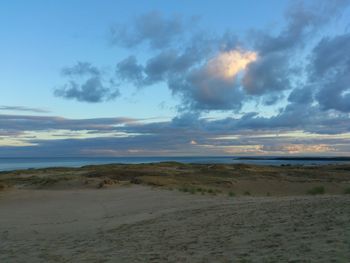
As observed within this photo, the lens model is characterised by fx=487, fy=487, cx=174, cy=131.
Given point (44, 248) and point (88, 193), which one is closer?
point (44, 248)

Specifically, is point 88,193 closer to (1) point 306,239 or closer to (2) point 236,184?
(2) point 236,184

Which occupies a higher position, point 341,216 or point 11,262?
point 341,216

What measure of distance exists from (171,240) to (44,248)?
3706 mm

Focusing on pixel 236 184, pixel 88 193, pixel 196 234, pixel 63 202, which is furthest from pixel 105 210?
pixel 236 184

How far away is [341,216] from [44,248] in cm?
807

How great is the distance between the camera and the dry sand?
995cm

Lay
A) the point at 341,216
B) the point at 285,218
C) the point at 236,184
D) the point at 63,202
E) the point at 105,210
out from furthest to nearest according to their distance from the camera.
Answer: the point at 236,184 < the point at 63,202 < the point at 105,210 < the point at 285,218 < the point at 341,216

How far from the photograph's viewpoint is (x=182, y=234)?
44.1 ft

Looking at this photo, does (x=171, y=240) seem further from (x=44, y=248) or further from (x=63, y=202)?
(x=63, y=202)

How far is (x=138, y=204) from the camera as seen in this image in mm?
24344

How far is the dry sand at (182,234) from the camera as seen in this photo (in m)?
9.95

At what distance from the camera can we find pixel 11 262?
38.8 ft

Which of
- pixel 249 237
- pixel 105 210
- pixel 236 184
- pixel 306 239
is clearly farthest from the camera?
pixel 236 184

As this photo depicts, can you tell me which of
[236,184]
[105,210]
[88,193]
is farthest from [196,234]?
[236,184]
